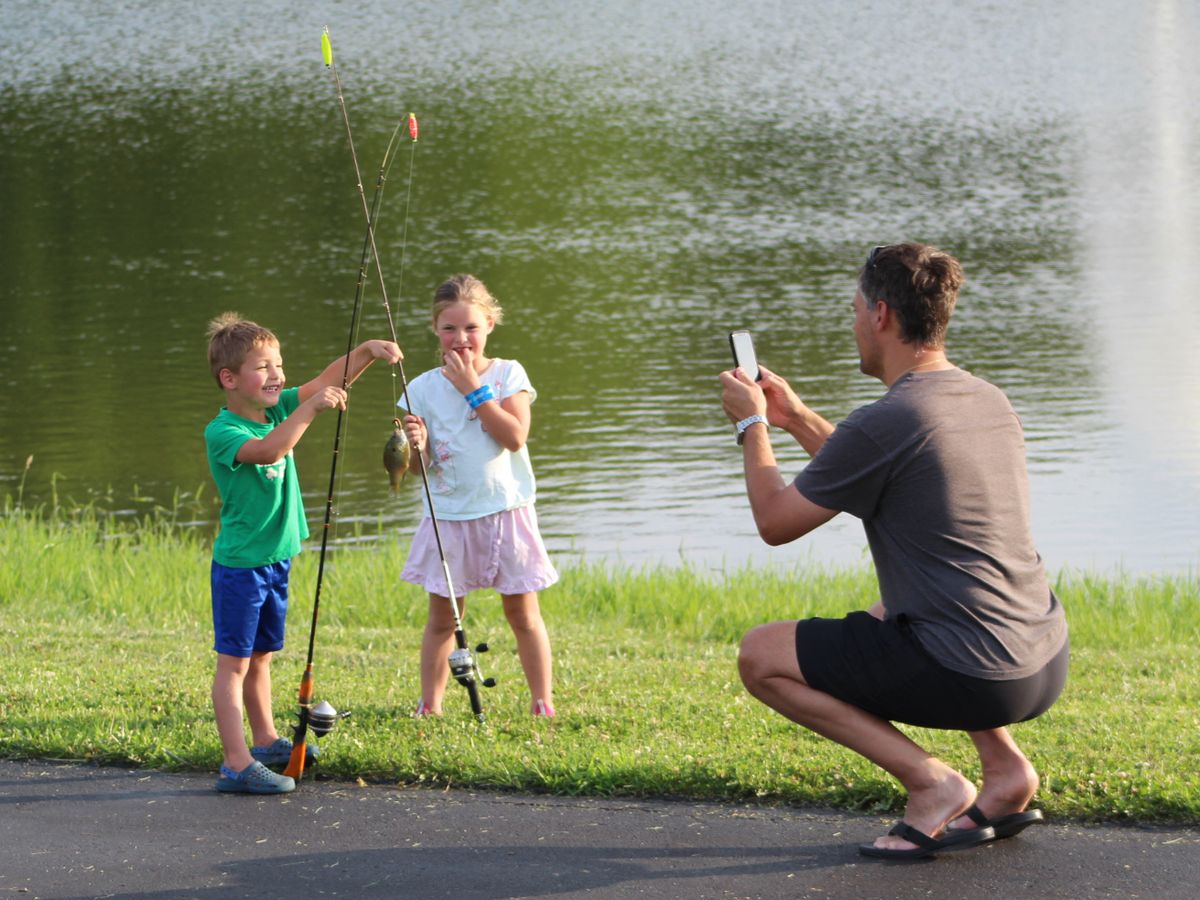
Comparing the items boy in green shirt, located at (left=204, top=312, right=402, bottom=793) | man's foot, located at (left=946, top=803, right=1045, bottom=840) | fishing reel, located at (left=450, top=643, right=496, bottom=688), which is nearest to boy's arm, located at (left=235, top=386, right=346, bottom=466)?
boy in green shirt, located at (left=204, top=312, right=402, bottom=793)

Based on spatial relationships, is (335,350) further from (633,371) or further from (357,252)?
(357,252)

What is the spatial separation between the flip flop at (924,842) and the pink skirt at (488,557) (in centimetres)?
174

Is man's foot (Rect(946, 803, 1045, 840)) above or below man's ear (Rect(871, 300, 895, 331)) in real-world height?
below

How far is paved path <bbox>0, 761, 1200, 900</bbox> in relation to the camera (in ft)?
13.5

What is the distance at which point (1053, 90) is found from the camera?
35.8m

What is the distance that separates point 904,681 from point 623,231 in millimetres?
19138

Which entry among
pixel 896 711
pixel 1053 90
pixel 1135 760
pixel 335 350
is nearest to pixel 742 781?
pixel 896 711

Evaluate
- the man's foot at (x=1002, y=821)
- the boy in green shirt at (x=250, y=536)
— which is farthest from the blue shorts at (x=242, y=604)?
the man's foot at (x=1002, y=821)

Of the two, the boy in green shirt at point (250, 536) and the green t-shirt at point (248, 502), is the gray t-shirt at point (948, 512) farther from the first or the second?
the green t-shirt at point (248, 502)

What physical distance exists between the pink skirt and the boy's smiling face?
783mm

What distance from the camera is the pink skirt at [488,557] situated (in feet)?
18.5

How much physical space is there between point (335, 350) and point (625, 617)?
890 cm

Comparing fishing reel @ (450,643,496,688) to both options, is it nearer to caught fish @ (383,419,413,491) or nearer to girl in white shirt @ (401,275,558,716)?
girl in white shirt @ (401,275,558,716)

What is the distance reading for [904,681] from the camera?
13.7ft
